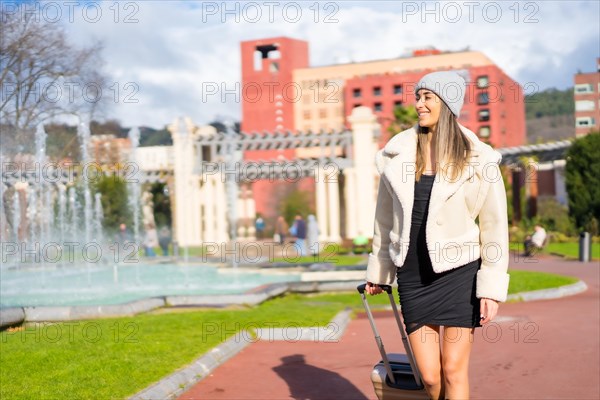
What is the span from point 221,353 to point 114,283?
1309 cm

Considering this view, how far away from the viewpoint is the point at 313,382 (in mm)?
7609

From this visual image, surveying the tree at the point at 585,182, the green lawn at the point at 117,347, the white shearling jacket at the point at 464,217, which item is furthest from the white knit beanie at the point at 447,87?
the tree at the point at 585,182

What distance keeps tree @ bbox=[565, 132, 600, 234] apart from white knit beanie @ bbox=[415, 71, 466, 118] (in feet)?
113

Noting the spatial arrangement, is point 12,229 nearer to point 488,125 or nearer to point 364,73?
point 488,125

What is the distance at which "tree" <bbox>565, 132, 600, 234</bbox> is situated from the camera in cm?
3747

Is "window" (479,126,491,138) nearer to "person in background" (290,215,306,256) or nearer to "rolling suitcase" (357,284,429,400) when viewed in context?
"person in background" (290,215,306,256)

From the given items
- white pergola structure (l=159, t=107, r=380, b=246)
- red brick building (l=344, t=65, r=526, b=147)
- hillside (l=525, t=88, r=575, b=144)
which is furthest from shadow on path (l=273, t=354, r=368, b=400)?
red brick building (l=344, t=65, r=526, b=147)

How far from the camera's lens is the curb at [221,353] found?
6.91 meters

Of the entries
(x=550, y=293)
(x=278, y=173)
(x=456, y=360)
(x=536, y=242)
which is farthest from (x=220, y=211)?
(x=456, y=360)

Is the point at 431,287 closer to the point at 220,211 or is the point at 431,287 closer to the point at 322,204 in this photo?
the point at 322,204

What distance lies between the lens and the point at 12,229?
29.6 meters

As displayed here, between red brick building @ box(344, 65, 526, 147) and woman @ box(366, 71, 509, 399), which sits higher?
red brick building @ box(344, 65, 526, 147)

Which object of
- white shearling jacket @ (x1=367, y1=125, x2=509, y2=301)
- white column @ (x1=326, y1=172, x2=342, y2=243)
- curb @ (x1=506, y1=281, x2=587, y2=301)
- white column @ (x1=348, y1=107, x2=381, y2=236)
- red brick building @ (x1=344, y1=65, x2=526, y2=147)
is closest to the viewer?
white shearling jacket @ (x1=367, y1=125, x2=509, y2=301)

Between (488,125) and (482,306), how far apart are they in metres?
89.8
